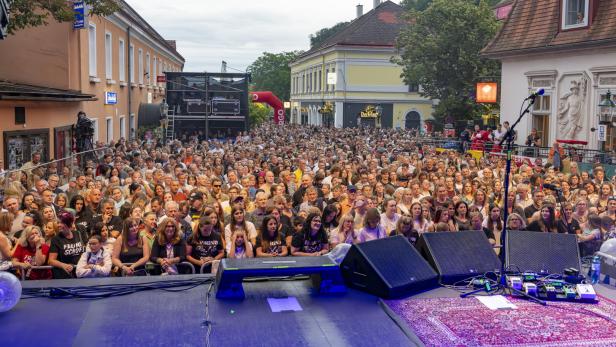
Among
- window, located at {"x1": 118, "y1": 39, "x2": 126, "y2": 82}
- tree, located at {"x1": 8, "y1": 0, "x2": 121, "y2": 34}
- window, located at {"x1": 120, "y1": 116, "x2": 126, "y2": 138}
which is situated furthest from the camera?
window, located at {"x1": 120, "y1": 116, "x2": 126, "y2": 138}

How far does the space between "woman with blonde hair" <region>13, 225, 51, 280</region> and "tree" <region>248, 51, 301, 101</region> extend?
3663 inches

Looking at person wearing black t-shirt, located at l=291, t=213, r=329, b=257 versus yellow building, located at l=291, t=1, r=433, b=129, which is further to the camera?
yellow building, located at l=291, t=1, r=433, b=129

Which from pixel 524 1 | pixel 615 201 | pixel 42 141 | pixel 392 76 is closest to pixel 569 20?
pixel 524 1

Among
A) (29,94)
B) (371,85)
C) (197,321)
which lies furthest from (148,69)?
(197,321)

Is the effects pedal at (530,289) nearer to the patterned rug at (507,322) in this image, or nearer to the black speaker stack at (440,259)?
the patterned rug at (507,322)

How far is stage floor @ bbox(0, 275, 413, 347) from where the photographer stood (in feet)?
16.9

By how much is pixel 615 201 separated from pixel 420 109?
169 feet

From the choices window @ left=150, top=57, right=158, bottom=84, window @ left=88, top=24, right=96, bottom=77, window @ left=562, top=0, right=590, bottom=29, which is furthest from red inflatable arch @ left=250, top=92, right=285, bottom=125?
window @ left=562, top=0, right=590, bottom=29

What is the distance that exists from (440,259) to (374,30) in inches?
2258

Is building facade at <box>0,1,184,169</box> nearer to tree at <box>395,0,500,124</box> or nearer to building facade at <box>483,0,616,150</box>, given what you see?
building facade at <box>483,0,616,150</box>

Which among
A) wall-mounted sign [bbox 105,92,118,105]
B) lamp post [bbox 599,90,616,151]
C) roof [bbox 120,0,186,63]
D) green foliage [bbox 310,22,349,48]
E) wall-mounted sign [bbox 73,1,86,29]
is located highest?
green foliage [bbox 310,22,349,48]

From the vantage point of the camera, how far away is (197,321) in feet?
18.2

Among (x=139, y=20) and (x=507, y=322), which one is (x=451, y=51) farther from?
(x=507, y=322)

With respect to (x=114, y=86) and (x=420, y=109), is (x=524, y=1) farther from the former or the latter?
(x=420, y=109)
